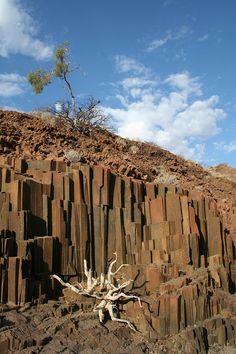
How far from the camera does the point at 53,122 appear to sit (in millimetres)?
21703

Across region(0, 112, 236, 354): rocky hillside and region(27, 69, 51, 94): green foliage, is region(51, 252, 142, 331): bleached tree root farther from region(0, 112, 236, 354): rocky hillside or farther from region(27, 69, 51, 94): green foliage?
region(27, 69, 51, 94): green foliage

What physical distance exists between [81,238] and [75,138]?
9085mm

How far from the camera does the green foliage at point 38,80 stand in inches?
992

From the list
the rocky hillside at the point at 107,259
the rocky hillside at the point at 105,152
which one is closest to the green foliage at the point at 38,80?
the rocky hillside at the point at 105,152

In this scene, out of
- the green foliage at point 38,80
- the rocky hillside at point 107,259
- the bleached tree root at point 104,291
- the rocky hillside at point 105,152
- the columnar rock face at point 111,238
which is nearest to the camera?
the rocky hillside at point 107,259

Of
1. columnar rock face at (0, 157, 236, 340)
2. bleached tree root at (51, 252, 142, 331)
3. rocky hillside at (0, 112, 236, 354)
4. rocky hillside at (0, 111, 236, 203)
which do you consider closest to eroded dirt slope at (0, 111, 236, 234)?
rocky hillside at (0, 111, 236, 203)

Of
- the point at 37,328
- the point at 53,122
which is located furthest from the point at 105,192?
the point at 53,122

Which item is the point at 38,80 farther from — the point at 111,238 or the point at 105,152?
the point at 111,238

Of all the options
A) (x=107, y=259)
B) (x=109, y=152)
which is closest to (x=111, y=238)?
(x=107, y=259)

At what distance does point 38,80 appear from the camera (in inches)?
997

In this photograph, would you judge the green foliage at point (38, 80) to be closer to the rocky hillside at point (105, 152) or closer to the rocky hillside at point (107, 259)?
the rocky hillside at point (105, 152)

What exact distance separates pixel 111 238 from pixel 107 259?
588 millimetres

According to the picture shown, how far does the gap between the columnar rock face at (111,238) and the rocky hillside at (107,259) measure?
3 centimetres

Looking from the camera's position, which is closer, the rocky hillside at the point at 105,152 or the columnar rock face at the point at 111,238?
the columnar rock face at the point at 111,238
